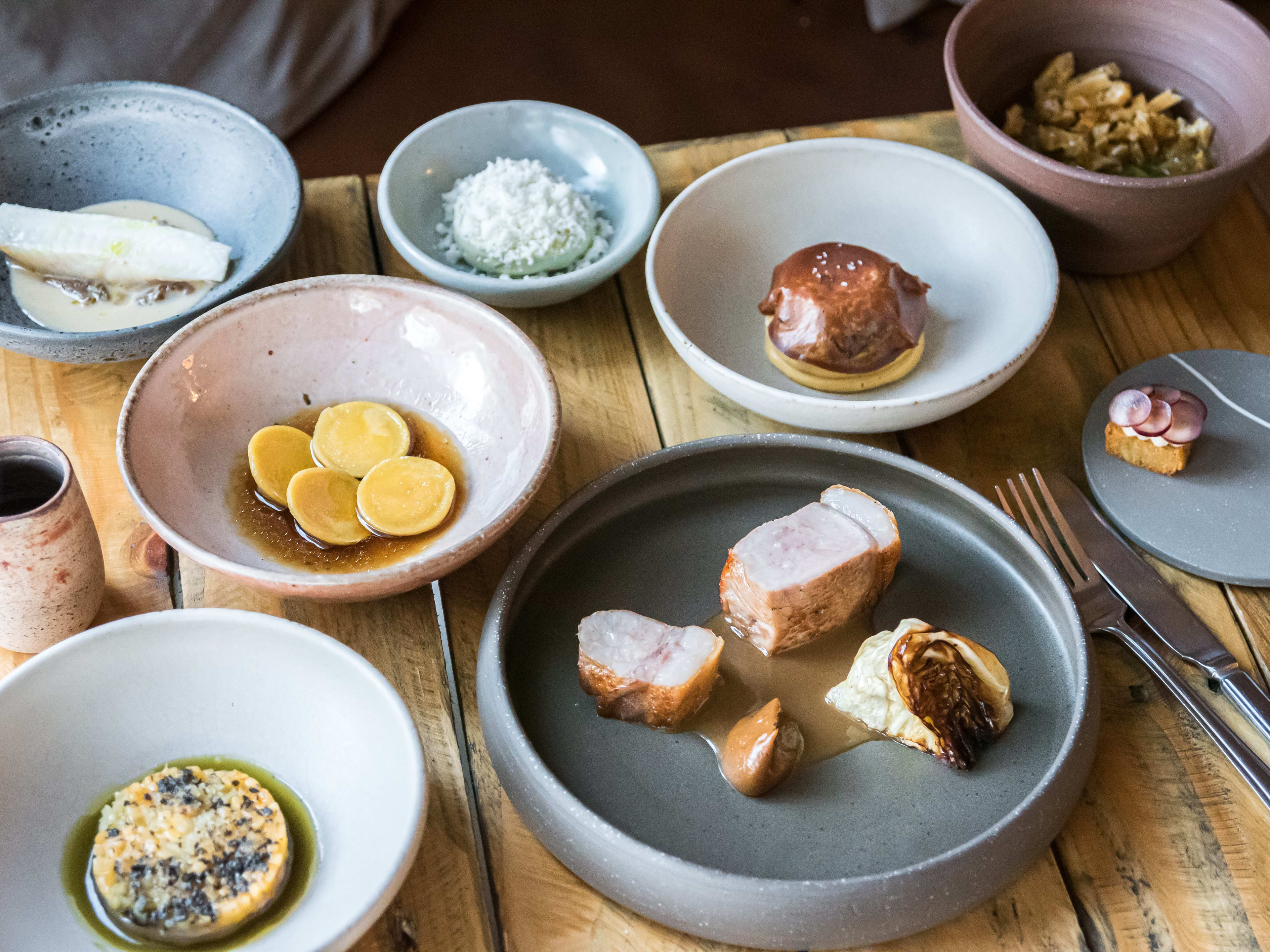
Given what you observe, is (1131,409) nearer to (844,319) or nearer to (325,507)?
(844,319)

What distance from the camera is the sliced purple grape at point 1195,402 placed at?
1.22 meters

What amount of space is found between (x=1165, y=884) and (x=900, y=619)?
33 cm

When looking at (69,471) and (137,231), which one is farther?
(137,231)

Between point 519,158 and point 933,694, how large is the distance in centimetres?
101

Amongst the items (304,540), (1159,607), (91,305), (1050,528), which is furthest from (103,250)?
(1159,607)

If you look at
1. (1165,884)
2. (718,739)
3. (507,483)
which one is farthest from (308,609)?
(1165,884)

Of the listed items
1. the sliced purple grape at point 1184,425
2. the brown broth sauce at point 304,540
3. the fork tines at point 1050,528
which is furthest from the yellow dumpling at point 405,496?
the sliced purple grape at point 1184,425

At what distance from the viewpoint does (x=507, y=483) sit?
114cm

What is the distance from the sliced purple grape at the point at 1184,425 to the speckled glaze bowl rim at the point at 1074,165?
0.30 meters

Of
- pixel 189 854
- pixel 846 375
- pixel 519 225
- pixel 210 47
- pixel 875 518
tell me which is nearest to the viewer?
pixel 189 854

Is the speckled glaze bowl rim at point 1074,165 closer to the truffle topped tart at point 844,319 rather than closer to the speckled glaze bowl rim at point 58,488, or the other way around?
the truffle topped tart at point 844,319

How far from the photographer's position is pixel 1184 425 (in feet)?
3.96

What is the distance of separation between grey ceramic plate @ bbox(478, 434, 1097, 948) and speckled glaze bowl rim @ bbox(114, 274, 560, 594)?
0.06 m

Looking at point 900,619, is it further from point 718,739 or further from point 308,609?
point 308,609
